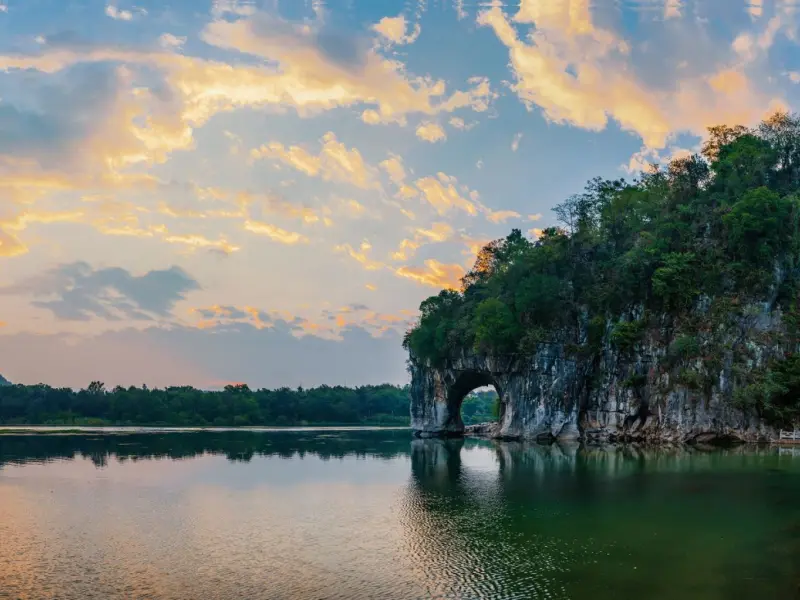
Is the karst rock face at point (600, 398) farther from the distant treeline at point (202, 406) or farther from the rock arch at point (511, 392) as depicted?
the distant treeline at point (202, 406)

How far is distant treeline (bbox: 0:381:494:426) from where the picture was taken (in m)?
117

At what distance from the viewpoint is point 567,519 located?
20234 millimetres

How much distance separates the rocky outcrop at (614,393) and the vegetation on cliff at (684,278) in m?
0.37

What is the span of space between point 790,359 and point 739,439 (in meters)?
6.70

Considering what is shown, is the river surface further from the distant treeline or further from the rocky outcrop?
the distant treeline

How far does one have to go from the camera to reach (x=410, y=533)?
61.5ft

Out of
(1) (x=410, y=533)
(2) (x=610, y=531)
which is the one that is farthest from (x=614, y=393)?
(1) (x=410, y=533)

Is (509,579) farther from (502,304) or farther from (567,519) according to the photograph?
(502,304)

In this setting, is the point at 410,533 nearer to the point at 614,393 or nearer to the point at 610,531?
the point at 610,531

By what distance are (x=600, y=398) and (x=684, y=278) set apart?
1269 centimetres

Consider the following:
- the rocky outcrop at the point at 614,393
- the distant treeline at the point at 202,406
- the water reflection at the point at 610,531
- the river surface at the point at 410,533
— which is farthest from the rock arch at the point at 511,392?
the distant treeline at the point at 202,406

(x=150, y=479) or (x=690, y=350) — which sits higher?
(x=690, y=350)

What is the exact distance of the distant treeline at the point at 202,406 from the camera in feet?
385

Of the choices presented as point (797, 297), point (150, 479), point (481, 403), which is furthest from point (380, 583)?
point (481, 403)
